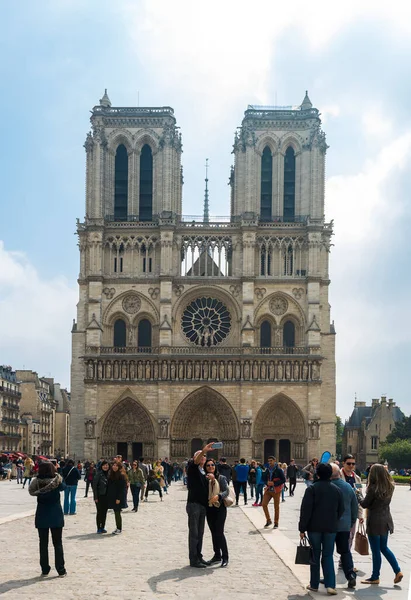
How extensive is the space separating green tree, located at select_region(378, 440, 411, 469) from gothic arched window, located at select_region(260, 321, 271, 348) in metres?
14.1

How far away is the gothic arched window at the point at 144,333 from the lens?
54.2 meters

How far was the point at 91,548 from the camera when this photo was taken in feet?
45.6

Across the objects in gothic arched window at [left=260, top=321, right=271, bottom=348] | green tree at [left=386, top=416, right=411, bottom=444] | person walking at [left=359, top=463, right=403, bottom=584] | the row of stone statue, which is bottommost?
green tree at [left=386, top=416, right=411, bottom=444]

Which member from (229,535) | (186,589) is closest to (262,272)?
(229,535)

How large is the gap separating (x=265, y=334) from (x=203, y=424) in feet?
21.9

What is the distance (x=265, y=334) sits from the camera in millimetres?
54156

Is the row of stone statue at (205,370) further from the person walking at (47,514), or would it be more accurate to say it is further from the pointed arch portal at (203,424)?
the person walking at (47,514)

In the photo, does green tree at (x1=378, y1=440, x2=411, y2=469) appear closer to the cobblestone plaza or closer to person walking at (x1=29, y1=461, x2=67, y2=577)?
the cobblestone plaza

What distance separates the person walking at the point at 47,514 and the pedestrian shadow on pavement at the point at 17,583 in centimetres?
23

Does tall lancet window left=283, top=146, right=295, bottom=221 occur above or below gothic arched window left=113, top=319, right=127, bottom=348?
above

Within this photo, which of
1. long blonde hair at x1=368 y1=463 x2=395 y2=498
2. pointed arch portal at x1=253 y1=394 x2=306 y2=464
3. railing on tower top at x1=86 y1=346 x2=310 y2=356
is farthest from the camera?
railing on tower top at x1=86 y1=346 x2=310 y2=356

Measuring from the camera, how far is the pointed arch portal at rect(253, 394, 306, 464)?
52.0 meters

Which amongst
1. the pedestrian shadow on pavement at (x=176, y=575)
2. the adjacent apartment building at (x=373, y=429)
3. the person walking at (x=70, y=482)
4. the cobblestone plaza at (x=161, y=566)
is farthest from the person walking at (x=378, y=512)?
the adjacent apartment building at (x=373, y=429)

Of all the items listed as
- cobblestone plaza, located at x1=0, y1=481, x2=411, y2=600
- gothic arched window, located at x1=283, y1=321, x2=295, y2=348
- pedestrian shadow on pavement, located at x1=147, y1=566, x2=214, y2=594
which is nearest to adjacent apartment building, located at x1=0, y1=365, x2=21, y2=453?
gothic arched window, located at x1=283, y1=321, x2=295, y2=348
